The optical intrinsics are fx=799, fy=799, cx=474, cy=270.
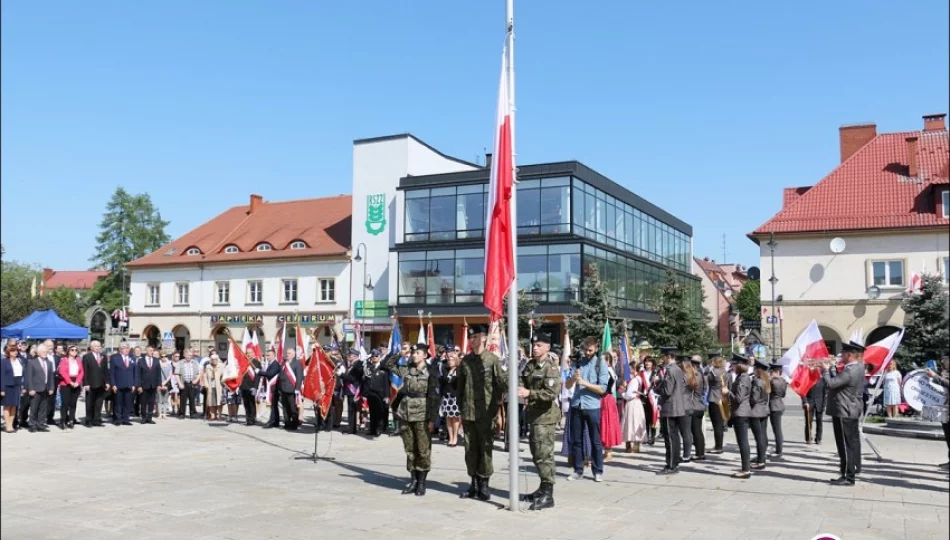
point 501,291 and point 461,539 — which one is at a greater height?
point 501,291

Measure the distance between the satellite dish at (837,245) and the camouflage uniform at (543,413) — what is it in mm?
3503

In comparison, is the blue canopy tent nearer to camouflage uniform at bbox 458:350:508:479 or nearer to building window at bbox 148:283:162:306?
camouflage uniform at bbox 458:350:508:479

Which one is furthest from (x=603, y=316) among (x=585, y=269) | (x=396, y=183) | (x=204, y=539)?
(x=204, y=539)

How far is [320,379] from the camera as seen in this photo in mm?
15195

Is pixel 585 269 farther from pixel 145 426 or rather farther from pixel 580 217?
pixel 145 426

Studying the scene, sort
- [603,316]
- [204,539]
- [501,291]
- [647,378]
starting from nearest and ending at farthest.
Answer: [204,539] < [501,291] < [647,378] < [603,316]

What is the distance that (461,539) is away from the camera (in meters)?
7.50

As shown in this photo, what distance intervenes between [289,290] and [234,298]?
455 cm

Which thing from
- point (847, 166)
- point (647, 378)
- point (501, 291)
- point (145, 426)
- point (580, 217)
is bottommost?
point (145, 426)

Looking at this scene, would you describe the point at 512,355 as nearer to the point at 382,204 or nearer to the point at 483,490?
the point at 483,490

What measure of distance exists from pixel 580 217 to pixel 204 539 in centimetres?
3808

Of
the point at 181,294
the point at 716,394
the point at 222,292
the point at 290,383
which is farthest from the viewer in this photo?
the point at 181,294

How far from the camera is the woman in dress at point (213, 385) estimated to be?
20.6 metres

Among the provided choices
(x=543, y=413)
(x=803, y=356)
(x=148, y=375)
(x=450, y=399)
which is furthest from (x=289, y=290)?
(x=543, y=413)
